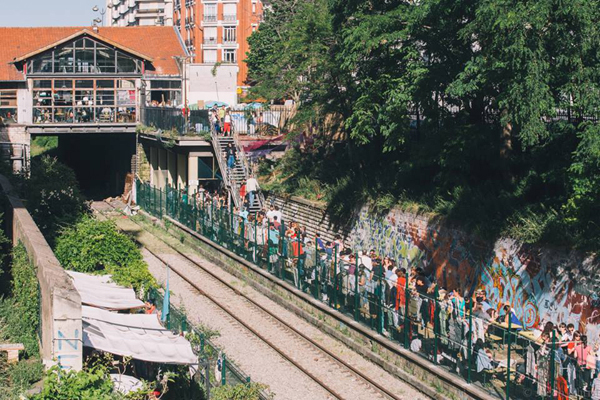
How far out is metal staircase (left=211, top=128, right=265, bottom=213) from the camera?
35.2 meters

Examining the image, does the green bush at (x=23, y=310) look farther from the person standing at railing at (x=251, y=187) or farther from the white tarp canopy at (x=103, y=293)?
the person standing at railing at (x=251, y=187)

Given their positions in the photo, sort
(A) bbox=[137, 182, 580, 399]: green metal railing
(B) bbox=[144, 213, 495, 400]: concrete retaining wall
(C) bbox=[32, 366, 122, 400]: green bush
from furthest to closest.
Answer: (B) bbox=[144, 213, 495, 400]: concrete retaining wall → (A) bbox=[137, 182, 580, 399]: green metal railing → (C) bbox=[32, 366, 122, 400]: green bush

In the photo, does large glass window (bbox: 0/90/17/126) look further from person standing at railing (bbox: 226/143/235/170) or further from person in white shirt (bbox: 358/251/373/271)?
person in white shirt (bbox: 358/251/373/271)

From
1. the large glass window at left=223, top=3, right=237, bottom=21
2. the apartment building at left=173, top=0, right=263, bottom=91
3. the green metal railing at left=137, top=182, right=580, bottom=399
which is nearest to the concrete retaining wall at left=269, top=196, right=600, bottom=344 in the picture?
the green metal railing at left=137, top=182, right=580, bottom=399

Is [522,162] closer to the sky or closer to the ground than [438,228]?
closer to the sky

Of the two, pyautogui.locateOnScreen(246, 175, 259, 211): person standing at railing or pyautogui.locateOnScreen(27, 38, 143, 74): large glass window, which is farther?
pyautogui.locateOnScreen(27, 38, 143, 74): large glass window

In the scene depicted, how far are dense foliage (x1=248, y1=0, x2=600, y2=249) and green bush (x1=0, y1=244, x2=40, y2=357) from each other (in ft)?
37.0

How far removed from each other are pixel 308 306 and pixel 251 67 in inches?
2160

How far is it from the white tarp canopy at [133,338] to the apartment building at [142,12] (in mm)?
95263

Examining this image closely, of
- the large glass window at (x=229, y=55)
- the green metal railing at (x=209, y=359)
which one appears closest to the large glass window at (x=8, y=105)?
the green metal railing at (x=209, y=359)

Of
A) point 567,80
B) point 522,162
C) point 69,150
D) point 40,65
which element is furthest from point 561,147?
point 69,150

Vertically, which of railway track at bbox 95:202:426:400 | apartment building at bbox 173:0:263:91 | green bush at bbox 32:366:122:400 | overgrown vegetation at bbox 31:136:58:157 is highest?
apartment building at bbox 173:0:263:91

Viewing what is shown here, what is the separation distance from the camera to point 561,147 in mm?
23172

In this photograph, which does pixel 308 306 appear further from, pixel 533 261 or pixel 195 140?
pixel 195 140
